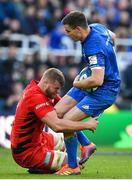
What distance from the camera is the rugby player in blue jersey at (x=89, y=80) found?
11930 mm

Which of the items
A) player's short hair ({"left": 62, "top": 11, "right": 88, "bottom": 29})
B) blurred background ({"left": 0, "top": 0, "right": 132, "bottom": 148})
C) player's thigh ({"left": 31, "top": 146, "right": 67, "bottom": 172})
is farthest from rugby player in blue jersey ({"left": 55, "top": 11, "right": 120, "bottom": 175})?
blurred background ({"left": 0, "top": 0, "right": 132, "bottom": 148})

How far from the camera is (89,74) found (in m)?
12.2

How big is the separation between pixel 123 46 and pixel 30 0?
9.67 feet

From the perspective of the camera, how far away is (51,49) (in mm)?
22469

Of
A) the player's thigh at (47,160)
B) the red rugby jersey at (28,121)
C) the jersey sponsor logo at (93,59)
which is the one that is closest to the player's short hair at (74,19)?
the jersey sponsor logo at (93,59)

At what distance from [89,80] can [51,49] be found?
1069 centimetres

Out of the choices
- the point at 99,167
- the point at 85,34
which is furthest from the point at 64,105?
the point at 99,167

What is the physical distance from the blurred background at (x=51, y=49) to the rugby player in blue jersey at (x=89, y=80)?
24.5 feet

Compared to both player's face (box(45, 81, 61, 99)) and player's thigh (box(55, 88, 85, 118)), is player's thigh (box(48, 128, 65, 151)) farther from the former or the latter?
player's face (box(45, 81, 61, 99))

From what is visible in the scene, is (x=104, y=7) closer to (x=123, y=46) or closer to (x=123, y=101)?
(x=123, y=46)

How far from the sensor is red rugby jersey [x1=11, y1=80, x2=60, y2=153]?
11863 millimetres

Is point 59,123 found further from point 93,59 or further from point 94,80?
point 93,59

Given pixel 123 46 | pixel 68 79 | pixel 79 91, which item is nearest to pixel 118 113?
pixel 68 79

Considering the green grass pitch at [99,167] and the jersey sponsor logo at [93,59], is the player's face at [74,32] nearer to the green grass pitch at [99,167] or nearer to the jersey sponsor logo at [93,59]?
the jersey sponsor logo at [93,59]
